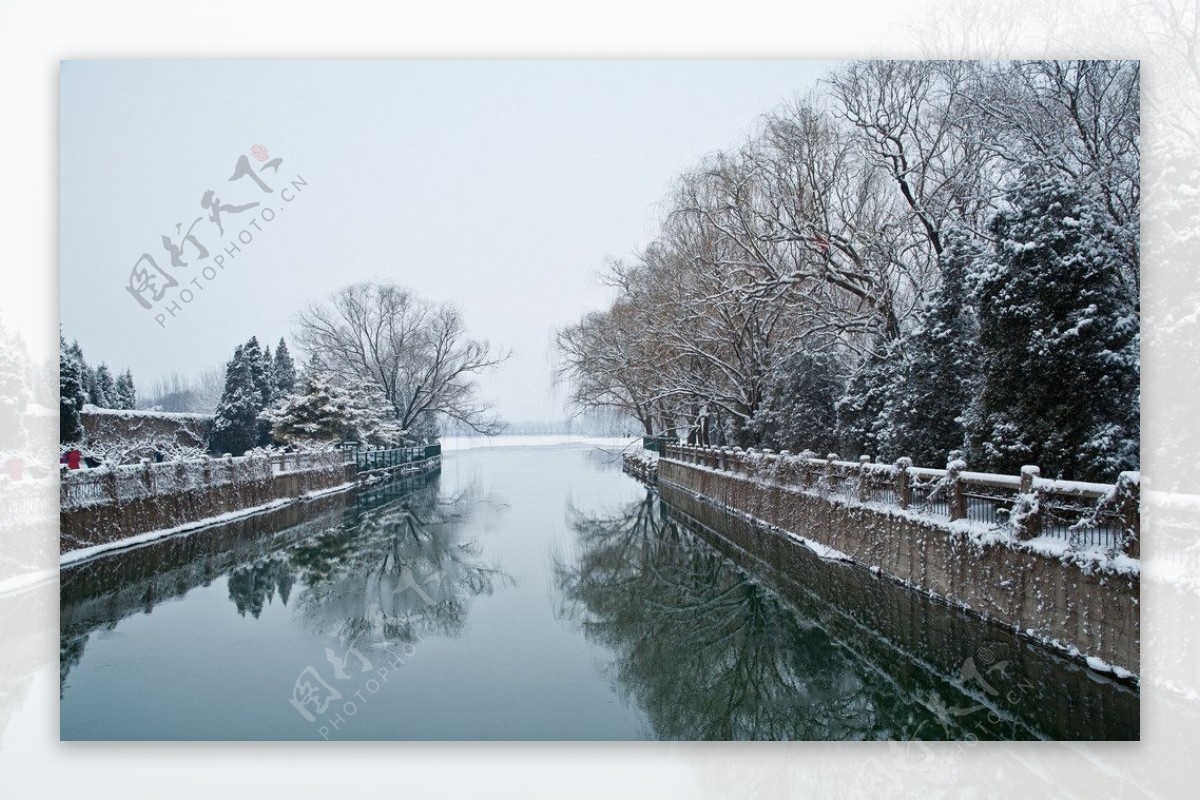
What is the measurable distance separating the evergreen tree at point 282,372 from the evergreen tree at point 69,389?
1.39 metres

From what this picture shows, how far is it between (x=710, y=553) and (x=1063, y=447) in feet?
13.4

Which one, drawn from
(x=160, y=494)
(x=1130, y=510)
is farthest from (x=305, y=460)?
(x=1130, y=510)

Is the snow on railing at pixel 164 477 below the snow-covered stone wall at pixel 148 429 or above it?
below

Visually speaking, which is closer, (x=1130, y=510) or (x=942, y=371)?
(x=1130, y=510)

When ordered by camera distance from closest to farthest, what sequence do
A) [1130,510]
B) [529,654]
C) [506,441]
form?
[1130,510]
[529,654]
[506,441]

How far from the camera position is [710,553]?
27.2ft

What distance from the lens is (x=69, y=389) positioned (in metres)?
4.50

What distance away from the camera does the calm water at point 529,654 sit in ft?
13.3

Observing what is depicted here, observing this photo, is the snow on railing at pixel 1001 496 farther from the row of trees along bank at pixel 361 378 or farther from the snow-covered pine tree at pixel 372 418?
the snow-covered pine tree at pixel 372 418

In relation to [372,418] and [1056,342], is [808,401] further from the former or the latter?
[372,418]

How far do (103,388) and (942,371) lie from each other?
20.2 ft

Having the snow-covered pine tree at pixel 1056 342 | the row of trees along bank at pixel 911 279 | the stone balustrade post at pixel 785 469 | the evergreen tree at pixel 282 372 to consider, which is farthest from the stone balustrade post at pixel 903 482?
the evergreen tree at pixel 282 372

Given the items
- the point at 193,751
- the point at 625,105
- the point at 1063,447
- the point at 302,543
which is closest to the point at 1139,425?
the point at 1063,447

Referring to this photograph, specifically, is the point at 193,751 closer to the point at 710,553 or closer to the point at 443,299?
the point at 443,299
